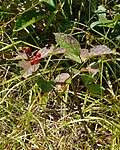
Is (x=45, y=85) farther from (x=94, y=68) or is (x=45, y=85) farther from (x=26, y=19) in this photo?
(x=26, y=19)

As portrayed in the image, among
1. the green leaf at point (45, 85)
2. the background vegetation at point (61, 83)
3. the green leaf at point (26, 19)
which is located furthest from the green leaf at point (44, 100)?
the green leaf at point (26, 19)

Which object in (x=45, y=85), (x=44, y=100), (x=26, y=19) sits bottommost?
(x=44, y=100)

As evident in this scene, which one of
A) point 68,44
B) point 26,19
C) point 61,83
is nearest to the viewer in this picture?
point 68,44

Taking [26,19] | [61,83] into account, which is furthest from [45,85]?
[26,19]

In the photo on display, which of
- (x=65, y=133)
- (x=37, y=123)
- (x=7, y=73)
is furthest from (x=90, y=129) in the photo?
(x=7, y=73)

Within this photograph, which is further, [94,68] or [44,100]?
[44,100]

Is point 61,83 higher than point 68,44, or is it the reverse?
point 68,44

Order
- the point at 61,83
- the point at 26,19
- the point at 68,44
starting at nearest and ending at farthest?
the point at 68,44, the point at 61,83, the point at 26,19

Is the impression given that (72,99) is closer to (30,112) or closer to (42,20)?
(30,112)
